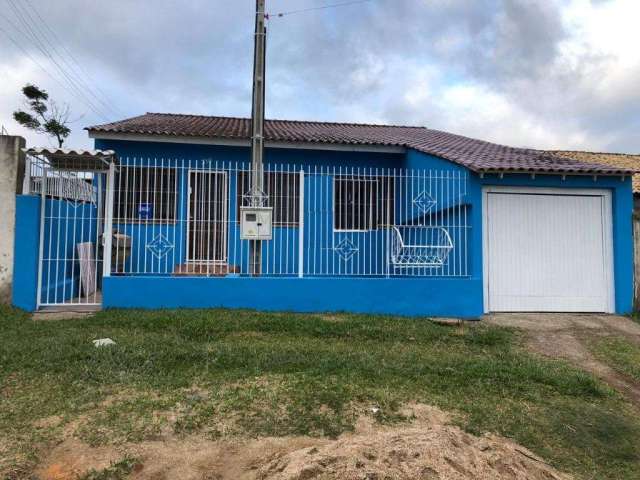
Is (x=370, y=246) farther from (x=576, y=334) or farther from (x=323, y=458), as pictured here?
(x=323, y=458)

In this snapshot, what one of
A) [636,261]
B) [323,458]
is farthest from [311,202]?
[323,458]

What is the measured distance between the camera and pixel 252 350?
4.91 meters

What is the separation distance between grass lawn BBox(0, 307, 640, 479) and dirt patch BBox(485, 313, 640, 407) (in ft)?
1.36

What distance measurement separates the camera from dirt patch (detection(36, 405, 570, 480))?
2.54m

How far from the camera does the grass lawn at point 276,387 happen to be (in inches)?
127

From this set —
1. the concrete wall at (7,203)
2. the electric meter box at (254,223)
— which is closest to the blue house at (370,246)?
the electric meter box at (254,223)

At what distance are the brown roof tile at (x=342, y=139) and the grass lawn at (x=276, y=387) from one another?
3427mm

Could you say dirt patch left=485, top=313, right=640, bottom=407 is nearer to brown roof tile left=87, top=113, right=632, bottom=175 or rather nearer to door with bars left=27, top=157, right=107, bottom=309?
brown roof tile left=87, top=113, right=632, bottom=175

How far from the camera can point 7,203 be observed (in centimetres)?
675

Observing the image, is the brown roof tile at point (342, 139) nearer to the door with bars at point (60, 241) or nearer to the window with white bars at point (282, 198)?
the window with white bars at point (282, 198)

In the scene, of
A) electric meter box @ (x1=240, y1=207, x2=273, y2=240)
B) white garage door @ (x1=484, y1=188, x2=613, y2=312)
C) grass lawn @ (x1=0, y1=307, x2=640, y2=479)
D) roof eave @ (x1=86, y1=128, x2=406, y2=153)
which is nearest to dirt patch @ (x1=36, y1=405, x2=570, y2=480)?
grass lawn @ (x1=0, y1=307, x2=640, y2=479)

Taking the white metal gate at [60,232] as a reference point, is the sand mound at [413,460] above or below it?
below

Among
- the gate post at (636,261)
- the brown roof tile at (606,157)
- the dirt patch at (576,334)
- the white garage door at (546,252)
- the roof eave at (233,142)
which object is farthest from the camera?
the brown roof tile at (606,157)

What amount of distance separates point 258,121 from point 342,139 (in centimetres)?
331
